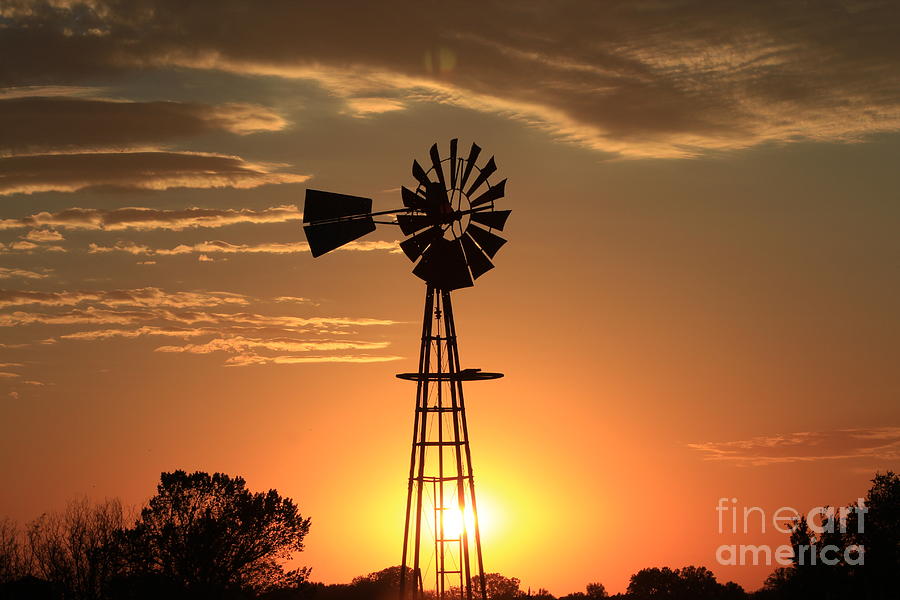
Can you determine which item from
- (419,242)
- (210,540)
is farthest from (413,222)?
(210,540)

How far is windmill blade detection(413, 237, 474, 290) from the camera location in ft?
134

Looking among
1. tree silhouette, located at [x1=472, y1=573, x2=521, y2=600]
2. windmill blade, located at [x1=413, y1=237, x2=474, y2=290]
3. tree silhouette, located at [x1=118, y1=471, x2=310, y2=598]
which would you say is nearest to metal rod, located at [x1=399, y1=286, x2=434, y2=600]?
windmill blade, located at [x1=413, y1=237, x2=474, y2=290]

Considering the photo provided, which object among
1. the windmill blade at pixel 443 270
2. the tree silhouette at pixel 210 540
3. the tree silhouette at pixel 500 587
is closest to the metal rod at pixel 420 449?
the windmill blade at pixel 443 270

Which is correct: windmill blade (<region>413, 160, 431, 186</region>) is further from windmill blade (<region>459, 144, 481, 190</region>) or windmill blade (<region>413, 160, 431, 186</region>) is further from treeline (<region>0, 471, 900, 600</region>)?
treeline (<region>0, 471, 900, 600</region>)

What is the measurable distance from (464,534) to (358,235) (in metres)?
10.8

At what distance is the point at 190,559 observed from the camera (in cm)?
6369

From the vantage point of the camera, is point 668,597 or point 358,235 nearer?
point 358,235

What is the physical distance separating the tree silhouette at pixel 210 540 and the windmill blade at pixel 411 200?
30.0m

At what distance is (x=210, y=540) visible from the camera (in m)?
64.6

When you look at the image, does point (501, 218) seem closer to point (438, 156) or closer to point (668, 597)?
point (438, 156)

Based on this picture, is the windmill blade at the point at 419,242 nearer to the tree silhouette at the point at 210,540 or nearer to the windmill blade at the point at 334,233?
the windmill blade at the point at 334,233

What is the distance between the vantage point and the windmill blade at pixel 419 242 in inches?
1604

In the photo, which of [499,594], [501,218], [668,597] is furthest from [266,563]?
[668,597]

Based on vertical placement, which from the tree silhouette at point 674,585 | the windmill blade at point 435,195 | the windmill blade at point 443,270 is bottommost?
the tree silhouette at point 674,585
